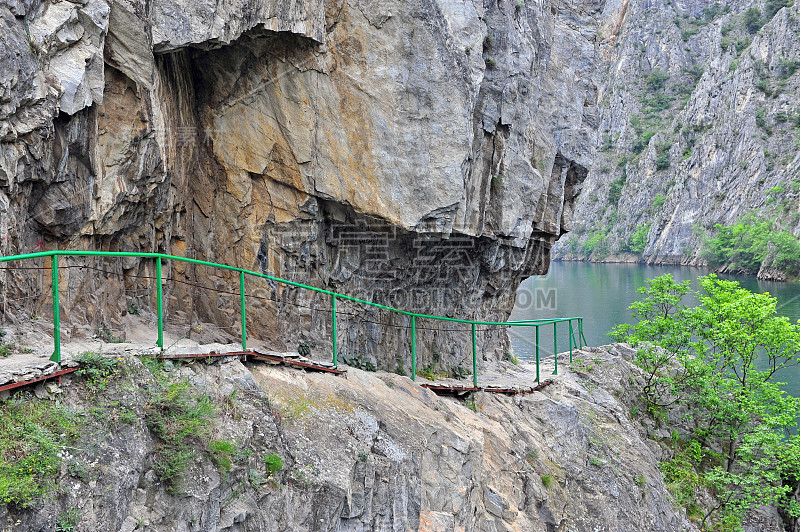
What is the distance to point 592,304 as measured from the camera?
42906mm

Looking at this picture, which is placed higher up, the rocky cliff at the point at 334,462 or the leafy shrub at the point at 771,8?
the leafy shrub at the point at 771,8

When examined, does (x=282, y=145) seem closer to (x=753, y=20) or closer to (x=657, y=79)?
(x=753, y=20)

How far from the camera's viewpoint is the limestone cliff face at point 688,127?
69875 millimetres

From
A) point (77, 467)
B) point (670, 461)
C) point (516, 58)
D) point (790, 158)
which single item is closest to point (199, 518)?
point (77, 467)

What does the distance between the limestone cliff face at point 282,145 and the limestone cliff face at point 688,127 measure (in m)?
56.3

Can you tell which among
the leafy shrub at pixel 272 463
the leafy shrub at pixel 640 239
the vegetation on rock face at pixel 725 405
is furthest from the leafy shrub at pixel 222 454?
the leafy shrub at pixel 640 239

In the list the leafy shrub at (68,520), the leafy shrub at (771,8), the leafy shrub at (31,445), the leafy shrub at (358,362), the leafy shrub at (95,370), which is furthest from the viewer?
the leafy shrub at (771,8)

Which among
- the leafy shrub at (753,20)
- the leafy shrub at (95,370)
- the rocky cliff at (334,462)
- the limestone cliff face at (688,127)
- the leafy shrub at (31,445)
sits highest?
the leafy shrub at (753,20)

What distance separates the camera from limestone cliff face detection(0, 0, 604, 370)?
680 centimetres

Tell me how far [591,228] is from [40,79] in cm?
10680

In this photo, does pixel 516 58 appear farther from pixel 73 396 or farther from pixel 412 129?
pixel 73 396

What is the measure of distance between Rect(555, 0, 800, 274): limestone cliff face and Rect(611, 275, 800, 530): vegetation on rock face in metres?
47.5

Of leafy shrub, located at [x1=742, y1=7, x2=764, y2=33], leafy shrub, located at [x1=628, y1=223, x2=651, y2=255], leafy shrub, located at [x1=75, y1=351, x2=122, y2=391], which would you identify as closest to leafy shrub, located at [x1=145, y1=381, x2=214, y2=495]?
leafy shrub, located at [x1=75, y1=351, x2=122, y2=391]

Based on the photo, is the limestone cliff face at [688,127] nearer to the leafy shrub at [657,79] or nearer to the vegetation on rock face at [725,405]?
the leafy shrub at [657,79]
